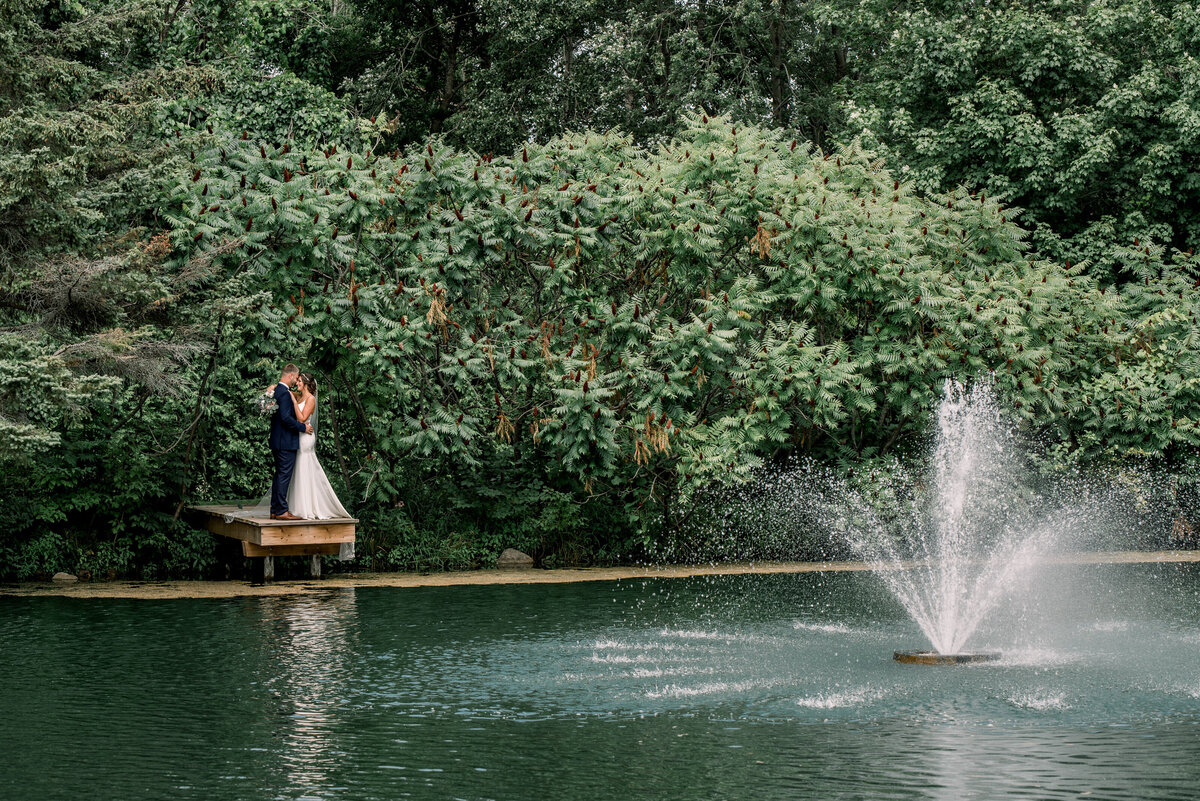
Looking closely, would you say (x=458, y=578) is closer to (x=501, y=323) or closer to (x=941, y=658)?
(x=501, y=323)

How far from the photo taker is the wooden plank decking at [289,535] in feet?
57.8

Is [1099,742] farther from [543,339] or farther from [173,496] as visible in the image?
[173,496]

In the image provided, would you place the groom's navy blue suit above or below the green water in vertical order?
above

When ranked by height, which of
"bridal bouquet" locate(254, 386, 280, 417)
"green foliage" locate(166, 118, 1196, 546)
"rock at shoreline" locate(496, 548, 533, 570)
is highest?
"green foliage" locate(166, 118, 1196, 546)

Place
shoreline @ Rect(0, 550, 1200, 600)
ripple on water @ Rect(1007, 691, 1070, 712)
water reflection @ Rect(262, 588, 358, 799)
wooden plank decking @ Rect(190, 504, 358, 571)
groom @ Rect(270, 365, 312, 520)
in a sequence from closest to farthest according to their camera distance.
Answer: water reflection @ Rect(262, 588, 358, 799) → ripple on water @ Rect(1007, 691, 1070, 712) → shoreline @ Rect(0, 550, 1200, 600) → wooden plank decking @ Rect(190, 504, 358, 571) → groom @ Rect(270, 365, 312, 520)

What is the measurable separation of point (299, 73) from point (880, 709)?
25.2 metres

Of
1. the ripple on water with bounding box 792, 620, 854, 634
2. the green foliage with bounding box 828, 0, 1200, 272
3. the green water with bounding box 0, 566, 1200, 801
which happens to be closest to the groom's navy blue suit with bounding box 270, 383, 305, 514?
the green water with bounding box 0, 566, 1200, 801

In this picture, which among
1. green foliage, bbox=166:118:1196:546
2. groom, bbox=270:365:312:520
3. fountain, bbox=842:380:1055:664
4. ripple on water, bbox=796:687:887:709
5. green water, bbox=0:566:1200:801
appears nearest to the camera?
green water, bbox=0:566:1200:801

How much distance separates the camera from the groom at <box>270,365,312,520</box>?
1806 centimetres

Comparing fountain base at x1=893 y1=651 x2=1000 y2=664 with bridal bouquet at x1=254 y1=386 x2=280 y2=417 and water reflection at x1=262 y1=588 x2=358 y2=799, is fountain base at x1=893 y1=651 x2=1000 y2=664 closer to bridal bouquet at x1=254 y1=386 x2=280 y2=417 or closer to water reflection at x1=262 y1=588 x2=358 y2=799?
water reflection at x1=262 y1=588 x2=358 y2=799

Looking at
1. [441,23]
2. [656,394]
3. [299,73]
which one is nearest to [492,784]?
[656,394]

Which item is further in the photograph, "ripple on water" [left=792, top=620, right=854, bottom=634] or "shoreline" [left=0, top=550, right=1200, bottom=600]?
"shoreline" [left=0, top=550, right=1200, bottom=600]

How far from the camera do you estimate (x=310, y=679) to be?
11.2m

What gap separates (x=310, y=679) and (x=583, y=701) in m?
2.31
